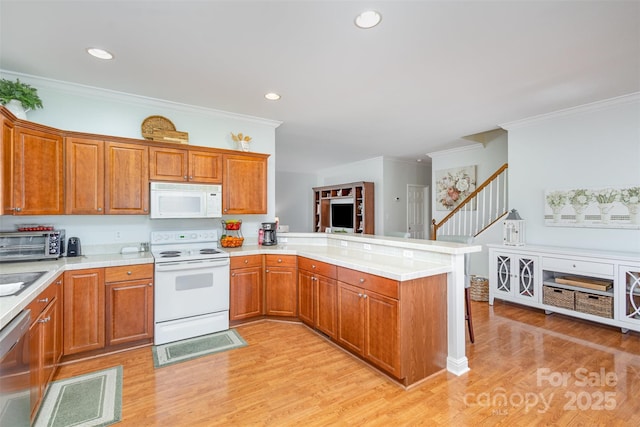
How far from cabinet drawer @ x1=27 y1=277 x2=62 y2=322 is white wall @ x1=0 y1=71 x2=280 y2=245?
900 mm

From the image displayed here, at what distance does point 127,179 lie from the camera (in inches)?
127

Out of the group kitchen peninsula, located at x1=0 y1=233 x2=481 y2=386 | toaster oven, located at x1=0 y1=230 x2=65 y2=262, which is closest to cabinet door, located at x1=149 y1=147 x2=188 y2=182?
kitchen peninsula, located at x1=0 y1=233 x2=481 y2=386

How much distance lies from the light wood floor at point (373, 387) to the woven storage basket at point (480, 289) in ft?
4.42

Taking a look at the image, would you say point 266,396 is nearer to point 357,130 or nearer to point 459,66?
point 459,66

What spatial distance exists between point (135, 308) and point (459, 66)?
12.5 ft

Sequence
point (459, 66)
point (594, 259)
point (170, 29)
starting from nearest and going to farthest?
point (170, 29), point (459, 66), point (594, 259)

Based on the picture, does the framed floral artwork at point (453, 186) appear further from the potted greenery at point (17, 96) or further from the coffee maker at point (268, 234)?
the potted greenery at point (17, 96)

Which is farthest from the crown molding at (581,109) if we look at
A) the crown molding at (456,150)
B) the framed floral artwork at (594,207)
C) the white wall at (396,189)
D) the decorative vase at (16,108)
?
the decorative vase at (16,108)

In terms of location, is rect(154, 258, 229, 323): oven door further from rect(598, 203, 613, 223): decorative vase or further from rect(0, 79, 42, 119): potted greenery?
rect(598, 203, 613, 223): decorative vase

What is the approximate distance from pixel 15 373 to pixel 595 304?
5.10 metres

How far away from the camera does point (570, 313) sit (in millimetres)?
3660

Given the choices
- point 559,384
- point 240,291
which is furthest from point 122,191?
point 559,384

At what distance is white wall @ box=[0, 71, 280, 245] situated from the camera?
121 inches

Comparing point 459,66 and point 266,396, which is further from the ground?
point 459,66
